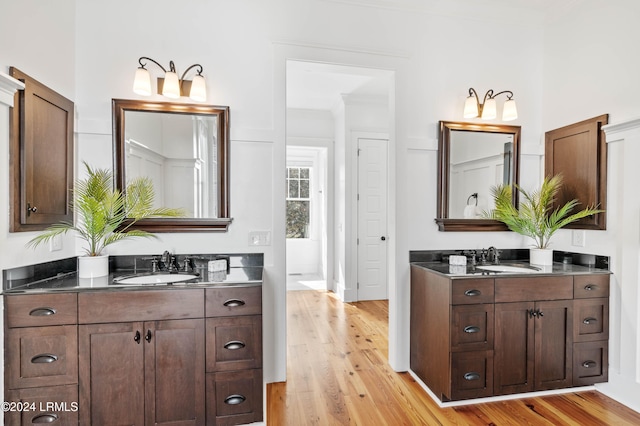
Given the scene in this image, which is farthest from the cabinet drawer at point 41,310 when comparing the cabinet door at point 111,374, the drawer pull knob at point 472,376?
the drawer pull knob at point 472,376

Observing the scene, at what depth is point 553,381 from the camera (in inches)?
90.4

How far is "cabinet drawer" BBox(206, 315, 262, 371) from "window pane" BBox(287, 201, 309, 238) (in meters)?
4.19

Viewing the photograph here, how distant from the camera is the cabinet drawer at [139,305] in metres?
1.76

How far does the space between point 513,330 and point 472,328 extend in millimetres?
304

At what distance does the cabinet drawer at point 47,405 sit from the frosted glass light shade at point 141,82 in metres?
1.79

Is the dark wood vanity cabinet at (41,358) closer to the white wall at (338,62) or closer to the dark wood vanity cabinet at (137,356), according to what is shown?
the dark wood vanity cabinet at (137,356)

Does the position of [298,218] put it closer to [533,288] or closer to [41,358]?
[533,288]

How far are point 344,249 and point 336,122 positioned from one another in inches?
76.1

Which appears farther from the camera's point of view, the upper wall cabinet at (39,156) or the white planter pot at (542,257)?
the white planter pot at (542,257)

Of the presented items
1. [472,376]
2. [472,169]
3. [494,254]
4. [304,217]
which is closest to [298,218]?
[304,217]

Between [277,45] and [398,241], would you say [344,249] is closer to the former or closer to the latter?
[398,241]

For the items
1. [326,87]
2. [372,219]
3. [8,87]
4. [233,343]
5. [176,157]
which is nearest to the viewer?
[8,87]

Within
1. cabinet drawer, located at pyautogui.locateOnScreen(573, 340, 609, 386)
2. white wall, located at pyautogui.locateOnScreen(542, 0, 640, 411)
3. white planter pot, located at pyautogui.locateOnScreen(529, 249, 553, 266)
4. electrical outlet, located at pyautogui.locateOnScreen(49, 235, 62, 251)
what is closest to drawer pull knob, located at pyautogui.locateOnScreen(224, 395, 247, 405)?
electrical outlet, located at pyautogui.locateOnScreen(49, 235, 62, 251)

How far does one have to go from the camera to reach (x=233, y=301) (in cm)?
192
